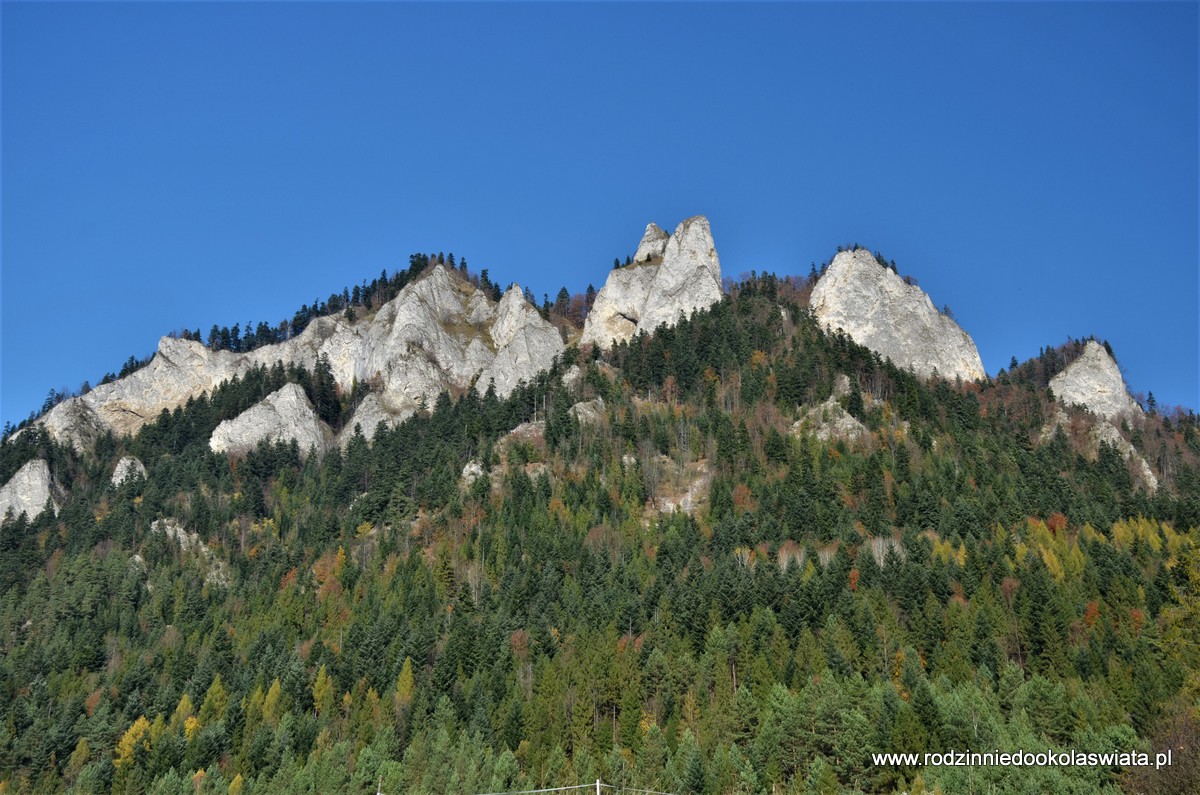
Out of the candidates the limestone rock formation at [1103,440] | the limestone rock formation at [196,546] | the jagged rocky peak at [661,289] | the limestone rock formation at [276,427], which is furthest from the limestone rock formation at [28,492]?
the limestone rock formation at [1103,440]

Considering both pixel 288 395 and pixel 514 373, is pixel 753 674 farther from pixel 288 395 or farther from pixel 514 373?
pixel 288 395

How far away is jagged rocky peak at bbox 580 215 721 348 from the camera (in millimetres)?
161625

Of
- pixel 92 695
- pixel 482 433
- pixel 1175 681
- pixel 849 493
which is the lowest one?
pixel 1175 681

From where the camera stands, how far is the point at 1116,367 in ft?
557

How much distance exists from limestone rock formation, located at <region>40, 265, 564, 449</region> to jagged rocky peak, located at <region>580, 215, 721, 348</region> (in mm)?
10311

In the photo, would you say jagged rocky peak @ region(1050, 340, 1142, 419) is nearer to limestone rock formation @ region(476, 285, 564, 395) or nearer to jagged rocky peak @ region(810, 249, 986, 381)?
jagged rocky peak @ region(810, 249, 986, 381)

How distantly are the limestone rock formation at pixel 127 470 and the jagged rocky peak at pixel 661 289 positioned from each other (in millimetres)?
72048

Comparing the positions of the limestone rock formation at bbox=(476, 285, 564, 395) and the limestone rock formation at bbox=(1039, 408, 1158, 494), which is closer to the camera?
the limestone rock formation at bbox=(1039, 408, 1158, 494)

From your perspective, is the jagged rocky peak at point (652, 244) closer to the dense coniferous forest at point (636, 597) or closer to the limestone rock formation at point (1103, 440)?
the dense coniferous forest at point (636, 597)

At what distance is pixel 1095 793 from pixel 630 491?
6804cm

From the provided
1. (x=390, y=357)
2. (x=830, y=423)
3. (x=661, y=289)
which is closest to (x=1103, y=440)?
(x=830, y=423)

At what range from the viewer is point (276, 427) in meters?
153

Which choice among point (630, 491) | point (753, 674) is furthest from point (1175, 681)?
point (630, 491)

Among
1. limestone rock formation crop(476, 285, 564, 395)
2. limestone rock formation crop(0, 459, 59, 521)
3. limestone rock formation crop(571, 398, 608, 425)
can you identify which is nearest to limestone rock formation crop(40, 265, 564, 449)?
limestone rock formation crop(476, 285, 564, 395)
